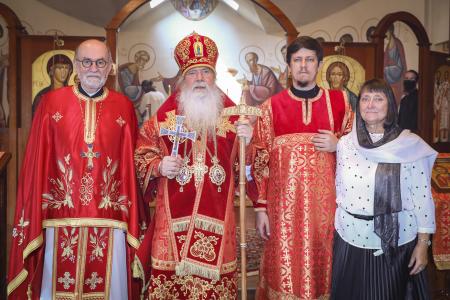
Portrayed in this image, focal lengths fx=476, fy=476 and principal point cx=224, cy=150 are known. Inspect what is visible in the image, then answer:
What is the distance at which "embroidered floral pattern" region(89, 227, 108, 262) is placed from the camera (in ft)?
9.03

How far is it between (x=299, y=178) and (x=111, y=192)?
1.10 meters

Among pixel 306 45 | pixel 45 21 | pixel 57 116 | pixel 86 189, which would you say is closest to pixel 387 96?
pixel 306 45

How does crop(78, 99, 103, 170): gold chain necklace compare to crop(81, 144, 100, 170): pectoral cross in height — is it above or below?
above

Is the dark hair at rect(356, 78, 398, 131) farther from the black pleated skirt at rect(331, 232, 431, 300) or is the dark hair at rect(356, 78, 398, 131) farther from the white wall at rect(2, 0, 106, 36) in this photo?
the white wall at rect(2, 0, 106, 36)

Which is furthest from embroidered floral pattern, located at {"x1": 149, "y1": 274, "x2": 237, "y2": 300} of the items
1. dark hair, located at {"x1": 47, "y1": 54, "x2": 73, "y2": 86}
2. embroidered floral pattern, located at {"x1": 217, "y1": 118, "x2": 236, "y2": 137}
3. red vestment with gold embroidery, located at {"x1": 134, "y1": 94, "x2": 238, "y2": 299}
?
dark hair, located at {"x1": 47, "y1": 54, "x2": 73, "y2": 86}

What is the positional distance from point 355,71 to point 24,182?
11.0 feet

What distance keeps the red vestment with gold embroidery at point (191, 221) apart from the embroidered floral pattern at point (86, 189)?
284 millimetres

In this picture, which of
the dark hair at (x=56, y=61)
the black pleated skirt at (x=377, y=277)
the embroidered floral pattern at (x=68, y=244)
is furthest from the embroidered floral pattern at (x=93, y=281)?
the dark hair at (x=56, y=61)

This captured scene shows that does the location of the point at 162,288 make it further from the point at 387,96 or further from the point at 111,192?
the point at 387,96

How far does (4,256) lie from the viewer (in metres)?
2.80

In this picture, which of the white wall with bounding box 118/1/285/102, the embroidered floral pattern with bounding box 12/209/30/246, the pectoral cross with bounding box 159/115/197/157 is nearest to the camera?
the pectoral cross with bounding box 159/115/197/157

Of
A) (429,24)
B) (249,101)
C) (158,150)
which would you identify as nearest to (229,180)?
(158,150)

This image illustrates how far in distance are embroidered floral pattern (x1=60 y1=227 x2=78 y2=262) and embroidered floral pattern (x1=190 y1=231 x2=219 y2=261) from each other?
0.69m

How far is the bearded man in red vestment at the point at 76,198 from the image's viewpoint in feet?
8.87
